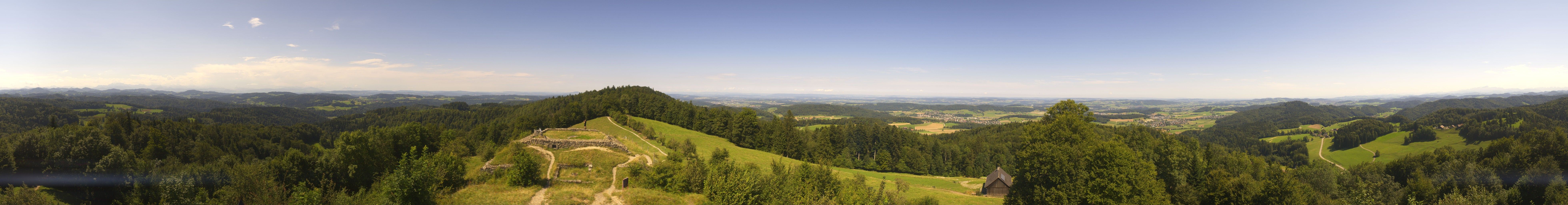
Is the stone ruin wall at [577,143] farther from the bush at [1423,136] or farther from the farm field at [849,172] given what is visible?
the bush at [1423,136]

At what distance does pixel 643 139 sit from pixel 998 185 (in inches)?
1413

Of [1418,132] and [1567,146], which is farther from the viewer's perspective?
[1418,132]

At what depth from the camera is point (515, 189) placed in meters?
24.1

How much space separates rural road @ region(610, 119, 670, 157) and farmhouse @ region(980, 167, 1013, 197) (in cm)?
2751

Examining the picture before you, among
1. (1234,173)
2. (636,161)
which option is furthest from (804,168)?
(1234,173)

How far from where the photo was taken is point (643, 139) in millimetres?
Result: 51531

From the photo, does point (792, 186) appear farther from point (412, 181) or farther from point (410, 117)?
point (410, 117)

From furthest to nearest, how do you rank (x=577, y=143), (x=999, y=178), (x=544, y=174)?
(x=999, y=178) → (x=577, y=143) → (x=544, y=174)

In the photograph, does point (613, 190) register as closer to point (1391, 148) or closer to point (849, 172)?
point (849, 172)

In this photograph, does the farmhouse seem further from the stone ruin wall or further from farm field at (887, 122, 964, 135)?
farm field at (887, 122, 964, 135)

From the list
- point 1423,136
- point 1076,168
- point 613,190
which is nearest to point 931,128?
point 1423,136

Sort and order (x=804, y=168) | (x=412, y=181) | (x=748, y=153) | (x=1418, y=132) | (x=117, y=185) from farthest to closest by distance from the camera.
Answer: (x=1418, y=132) → (x=748, y=153) → (x=804, y=168) → (x=117, y=185) → (x=412, y=181)

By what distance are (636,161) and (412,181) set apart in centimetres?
1088

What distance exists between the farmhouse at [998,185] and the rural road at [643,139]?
2751 cm
